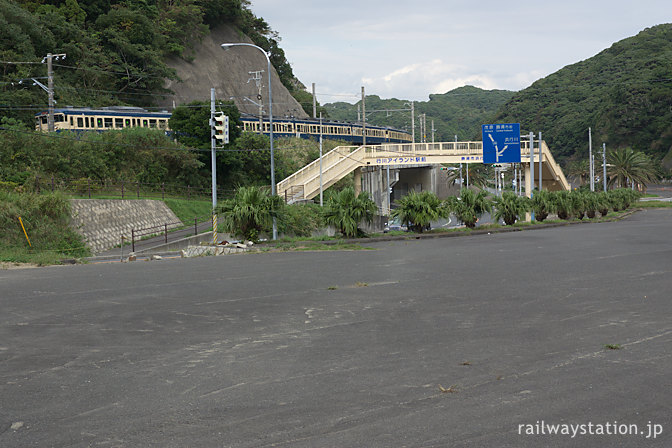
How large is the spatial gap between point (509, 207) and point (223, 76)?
65163 millimetres

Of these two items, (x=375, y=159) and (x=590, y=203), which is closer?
(x=590, y=203)

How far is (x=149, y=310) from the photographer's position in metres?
10.6

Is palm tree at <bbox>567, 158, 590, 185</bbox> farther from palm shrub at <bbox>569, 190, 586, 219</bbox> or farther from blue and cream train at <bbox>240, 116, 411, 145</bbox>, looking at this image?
palm shrub at <bbox>569, 190, 586, 219</bbox>

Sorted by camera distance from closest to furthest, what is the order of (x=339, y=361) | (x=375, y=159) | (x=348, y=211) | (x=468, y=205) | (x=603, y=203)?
(x=339, y=361) < (x=348, y=211) < (x=468, y=205) < (x=603, y=203) < (x=375, y=159)

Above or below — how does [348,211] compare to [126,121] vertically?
below

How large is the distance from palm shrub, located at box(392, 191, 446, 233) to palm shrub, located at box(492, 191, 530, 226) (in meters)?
6.80

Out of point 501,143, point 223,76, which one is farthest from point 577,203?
point 223,76

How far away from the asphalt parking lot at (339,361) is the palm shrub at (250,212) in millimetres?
9667

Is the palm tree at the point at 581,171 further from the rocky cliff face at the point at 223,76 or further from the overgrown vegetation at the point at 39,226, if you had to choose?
the overgrown vegetation at the point at 39,226

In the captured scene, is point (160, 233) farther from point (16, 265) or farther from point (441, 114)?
point (441, 114)

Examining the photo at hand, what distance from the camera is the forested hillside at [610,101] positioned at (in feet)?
370

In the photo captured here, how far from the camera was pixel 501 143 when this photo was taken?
136ft

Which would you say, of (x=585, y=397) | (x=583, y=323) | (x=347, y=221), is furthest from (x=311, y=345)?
(x=347, y=221)

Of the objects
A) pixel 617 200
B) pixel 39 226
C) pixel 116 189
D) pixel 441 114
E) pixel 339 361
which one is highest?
pixel 441 114
